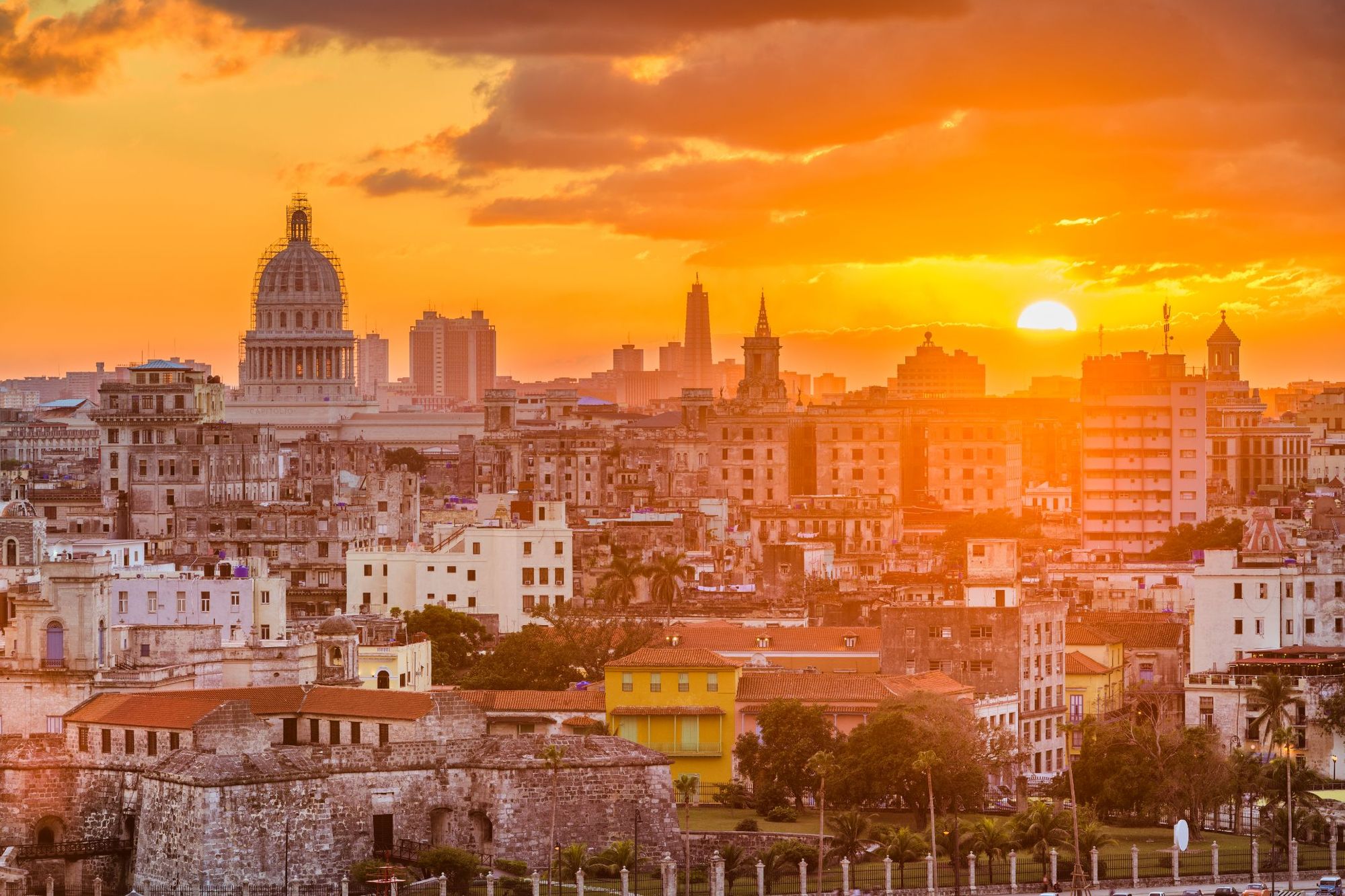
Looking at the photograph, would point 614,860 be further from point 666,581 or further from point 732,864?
point 666,581

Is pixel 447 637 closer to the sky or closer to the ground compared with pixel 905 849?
closer to the sky

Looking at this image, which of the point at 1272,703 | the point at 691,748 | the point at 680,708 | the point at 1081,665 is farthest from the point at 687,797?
the point at 1081,665

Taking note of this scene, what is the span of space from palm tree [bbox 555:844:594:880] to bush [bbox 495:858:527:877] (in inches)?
38.9

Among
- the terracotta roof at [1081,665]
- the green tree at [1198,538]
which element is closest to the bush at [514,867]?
the terracotta roof at [1081,665]

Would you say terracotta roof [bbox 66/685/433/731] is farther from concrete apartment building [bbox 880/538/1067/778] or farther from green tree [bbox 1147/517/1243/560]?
green tree [bbox 1147/517/1243/560]

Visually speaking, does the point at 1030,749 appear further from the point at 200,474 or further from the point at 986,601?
the point at 200,474

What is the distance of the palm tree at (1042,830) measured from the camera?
77562 mm

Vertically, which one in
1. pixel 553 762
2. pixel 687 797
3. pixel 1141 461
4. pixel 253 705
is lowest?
pixel 687 797

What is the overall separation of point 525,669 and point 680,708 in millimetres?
15918

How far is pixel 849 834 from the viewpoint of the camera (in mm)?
77375

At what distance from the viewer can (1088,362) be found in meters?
186

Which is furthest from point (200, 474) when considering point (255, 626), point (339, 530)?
point (255, 626)

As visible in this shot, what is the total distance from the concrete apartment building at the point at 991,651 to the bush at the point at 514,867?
89.9 ft

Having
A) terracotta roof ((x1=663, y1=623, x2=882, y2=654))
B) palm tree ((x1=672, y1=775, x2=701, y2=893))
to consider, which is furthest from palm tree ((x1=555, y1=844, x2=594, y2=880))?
terracotta roof ((x1=663, y1=623, x2=882, y2=654))
